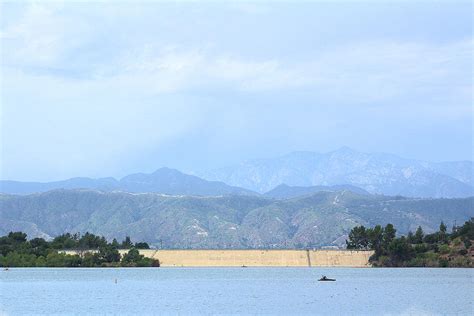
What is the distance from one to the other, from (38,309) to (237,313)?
2081 centimetres

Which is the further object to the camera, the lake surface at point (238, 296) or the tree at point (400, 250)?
the tree at point (400, 250)

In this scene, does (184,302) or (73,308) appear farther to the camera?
(184,302)

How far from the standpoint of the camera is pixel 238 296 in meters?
108

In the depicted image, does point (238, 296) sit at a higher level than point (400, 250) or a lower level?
lower

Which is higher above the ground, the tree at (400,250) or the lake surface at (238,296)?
the tree at (400,250)

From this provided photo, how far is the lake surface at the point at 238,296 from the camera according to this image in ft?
292

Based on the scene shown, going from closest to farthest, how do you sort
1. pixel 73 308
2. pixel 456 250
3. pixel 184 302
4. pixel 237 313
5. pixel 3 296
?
pixel 237 313 → pixel 73 308 → pixel 184 302 → pixel 3 296 → pixel 456 250

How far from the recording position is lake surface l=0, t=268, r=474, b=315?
88.9m

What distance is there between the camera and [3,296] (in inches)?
4240

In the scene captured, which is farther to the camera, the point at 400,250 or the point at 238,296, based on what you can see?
the point at 400,250

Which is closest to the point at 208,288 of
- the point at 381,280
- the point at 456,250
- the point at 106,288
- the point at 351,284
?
the point at 106,288

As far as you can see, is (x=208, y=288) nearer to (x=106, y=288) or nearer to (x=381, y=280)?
(x=106, y=288)

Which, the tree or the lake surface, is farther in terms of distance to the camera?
the tree

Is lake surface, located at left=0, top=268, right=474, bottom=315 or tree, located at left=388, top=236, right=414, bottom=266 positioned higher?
tree, located at left=388, top=236, right=414, bottom=266
